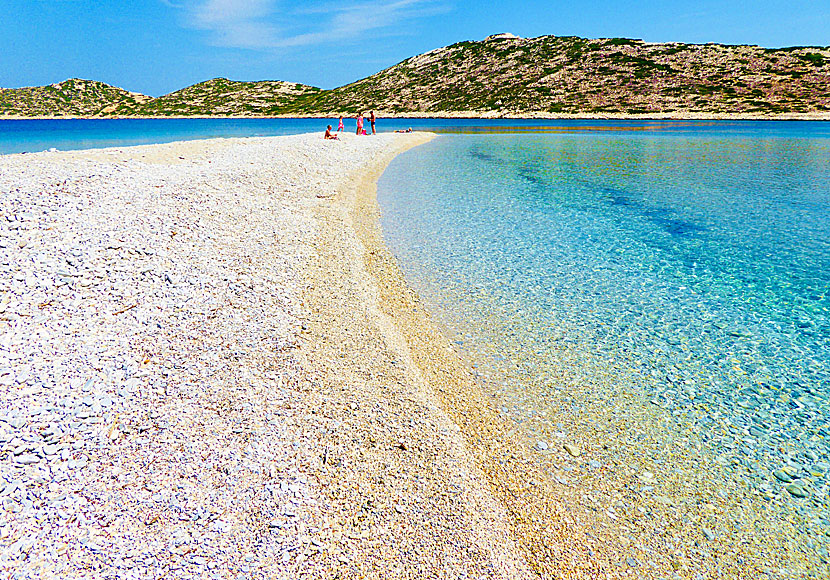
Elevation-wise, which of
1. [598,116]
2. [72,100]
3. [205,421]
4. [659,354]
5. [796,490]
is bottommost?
[796,490]

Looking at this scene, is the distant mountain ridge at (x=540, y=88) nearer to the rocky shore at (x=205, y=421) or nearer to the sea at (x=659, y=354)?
the sea at (x=659, y=354)

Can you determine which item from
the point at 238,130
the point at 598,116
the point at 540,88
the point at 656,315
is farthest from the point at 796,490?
the point at 540,88

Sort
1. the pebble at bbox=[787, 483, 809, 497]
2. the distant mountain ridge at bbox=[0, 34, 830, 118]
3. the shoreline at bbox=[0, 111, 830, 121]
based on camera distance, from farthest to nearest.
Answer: the distant mountain ridge at bbox=[0, 34, 830, 118], the shoreline at bbox=[0, 111, 830, 121], the pebble at bbox=[787, 483, 809, 497]

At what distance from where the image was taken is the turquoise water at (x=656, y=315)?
6.06 m

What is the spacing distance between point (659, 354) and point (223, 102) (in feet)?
651

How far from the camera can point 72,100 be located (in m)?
176

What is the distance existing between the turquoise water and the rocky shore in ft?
6.47

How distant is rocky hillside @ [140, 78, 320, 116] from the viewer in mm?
165000

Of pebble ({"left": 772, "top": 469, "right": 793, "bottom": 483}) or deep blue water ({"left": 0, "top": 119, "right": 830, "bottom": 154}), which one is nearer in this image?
pebble ({"left": 772, "top": 469, "right": 793, "bottom": 483})

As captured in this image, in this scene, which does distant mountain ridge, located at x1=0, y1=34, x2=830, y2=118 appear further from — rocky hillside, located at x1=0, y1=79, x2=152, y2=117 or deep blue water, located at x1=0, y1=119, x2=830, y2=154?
deep blue water, located at x1=0, y1=119, x2=830, y2=154

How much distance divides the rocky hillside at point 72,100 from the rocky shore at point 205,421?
19108 cm

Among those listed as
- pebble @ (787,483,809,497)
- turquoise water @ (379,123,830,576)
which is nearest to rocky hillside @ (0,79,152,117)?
turquoise water @ (379,123,830,576)

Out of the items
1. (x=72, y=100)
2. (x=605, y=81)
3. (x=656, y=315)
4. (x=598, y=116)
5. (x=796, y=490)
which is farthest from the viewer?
(x=72, y=100)

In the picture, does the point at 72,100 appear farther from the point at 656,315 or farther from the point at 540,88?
the point at 656,315
